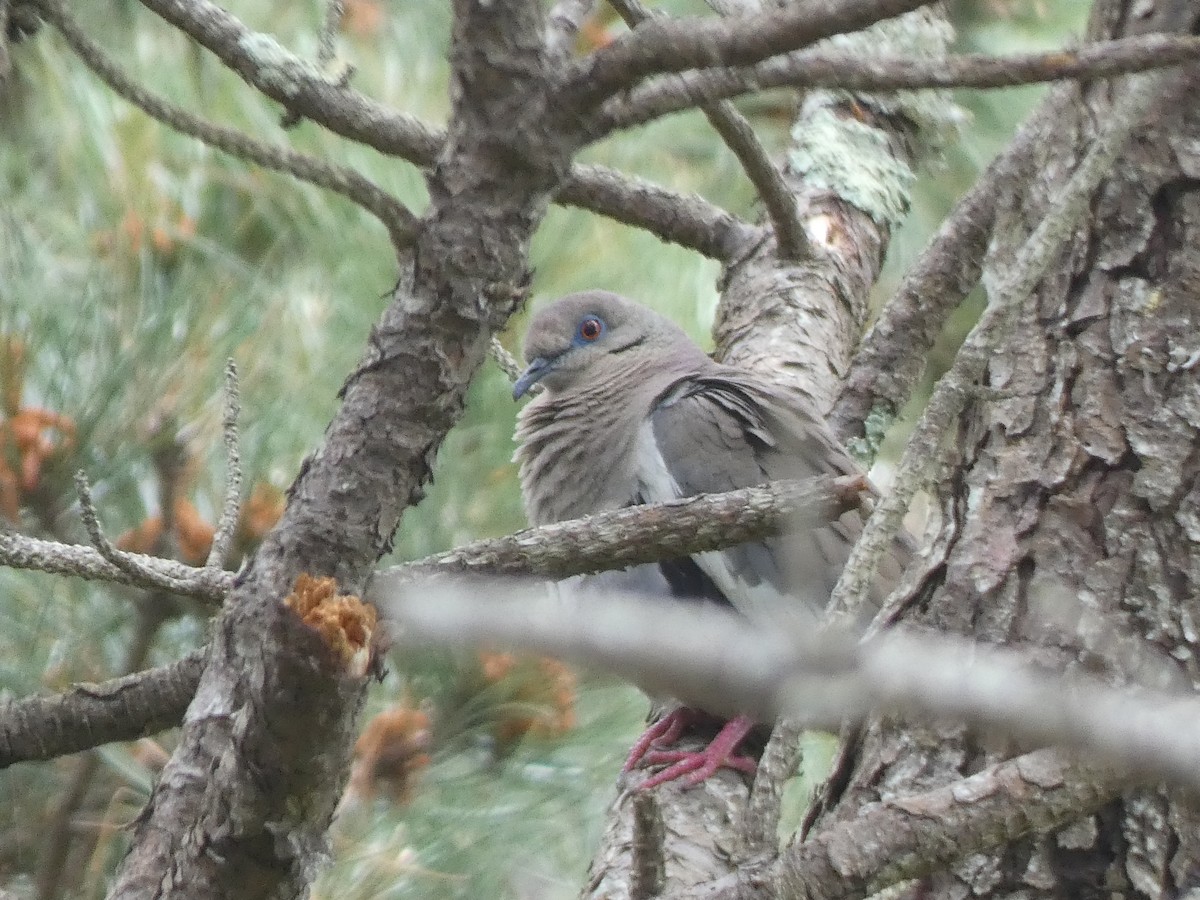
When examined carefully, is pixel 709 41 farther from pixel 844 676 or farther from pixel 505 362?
pixel 505 362

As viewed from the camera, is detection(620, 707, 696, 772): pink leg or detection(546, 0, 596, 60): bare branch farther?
detection(620, 707, 696, 772): pink leg

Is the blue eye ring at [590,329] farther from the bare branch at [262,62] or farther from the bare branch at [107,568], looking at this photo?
the bare branch at [107,568]

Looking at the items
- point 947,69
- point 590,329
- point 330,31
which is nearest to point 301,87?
point 330,31

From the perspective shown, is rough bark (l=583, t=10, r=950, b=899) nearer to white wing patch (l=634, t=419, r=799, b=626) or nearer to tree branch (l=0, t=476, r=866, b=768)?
white wing patch (l=634, t=419, r=799, b=626)

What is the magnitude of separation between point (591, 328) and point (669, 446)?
0.44m

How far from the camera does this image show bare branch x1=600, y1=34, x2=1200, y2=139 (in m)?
0.90

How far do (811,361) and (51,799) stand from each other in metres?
1.45

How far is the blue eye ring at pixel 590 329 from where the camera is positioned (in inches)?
108

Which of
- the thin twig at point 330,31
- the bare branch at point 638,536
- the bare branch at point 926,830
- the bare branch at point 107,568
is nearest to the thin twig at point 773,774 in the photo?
the bare branch at point 926,830

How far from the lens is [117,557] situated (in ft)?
4.00

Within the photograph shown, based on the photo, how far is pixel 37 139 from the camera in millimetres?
2213

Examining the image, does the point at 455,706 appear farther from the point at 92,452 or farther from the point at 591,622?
the point at 591,622

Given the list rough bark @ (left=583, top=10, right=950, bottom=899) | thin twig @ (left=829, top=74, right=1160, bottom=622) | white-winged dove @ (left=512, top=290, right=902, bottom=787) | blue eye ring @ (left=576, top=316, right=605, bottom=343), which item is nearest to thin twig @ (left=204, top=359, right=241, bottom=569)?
thin twig @ (left=829, top=74, right=1160, bottom=622)

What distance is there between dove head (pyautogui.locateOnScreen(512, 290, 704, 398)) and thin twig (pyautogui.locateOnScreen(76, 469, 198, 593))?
1.43m
